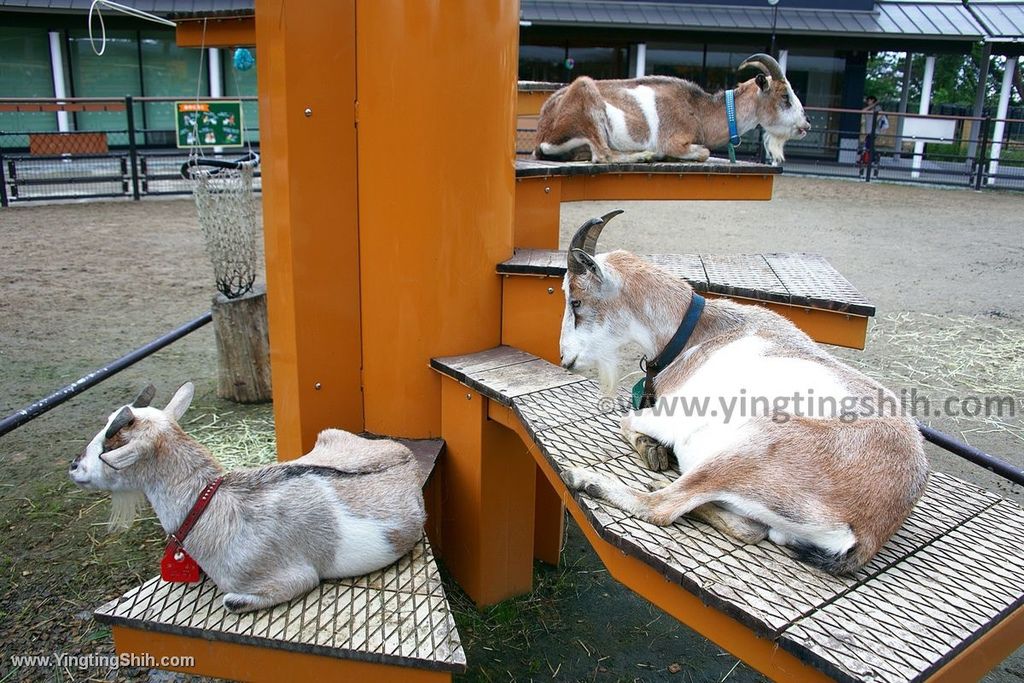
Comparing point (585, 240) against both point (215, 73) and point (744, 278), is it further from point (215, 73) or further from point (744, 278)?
point (215, 73)

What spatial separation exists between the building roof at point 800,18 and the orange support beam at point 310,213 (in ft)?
47.5

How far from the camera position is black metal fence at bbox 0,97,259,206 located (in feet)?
37.7

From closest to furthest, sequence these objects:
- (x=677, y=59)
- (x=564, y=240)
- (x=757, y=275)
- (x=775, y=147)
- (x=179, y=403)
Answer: (x=179, y=403), (x=757, y=275), (x=775, y=147), (x=564, y=240), (x=677, y=59)

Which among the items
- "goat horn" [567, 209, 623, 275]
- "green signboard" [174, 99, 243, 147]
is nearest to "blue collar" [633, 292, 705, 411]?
"goat horn" [567, 209, 623, 275]

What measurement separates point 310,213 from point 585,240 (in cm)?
107

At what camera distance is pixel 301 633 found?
7.60ft

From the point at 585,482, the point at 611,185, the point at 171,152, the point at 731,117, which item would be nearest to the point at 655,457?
the point at 585,482

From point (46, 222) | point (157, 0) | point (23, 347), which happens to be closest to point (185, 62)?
point (157, 0)

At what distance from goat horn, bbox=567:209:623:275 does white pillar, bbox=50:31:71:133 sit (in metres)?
16.3

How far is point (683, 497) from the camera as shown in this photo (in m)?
2.25

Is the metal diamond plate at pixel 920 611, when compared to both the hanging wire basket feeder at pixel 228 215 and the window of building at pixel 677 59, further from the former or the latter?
the window of building at pixel 677 59

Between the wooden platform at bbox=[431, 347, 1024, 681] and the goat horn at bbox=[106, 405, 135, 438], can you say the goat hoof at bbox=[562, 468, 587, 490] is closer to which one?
the wooden platform at bbox=[431, 347, 1024, 681]

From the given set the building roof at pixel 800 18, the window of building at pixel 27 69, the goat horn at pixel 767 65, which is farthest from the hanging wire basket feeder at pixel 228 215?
the window of building at pixel 27 69

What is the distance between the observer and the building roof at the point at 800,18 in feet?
55.9
